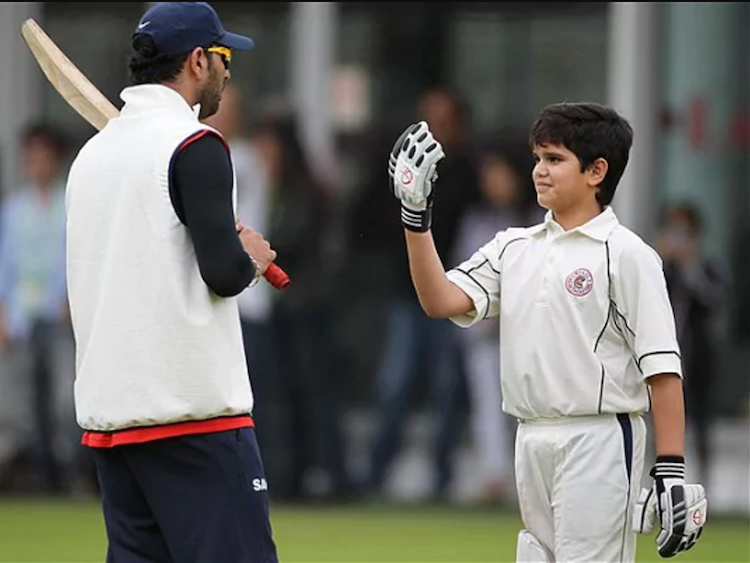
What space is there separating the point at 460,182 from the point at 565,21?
1813 millimetres

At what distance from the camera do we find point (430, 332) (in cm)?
1095

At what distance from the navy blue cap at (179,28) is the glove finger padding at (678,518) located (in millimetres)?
1693

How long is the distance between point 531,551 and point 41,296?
6.70 meters

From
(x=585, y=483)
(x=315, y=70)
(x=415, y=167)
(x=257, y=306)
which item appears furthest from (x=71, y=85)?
(x=315, y=70)

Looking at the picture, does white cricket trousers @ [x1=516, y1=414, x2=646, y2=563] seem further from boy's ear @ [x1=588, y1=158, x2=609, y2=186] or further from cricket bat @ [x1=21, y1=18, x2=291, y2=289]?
cricket bat @ [x1=21, y1=18, x2=291, y2=289]

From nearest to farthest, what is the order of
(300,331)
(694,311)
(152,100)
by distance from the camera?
(152,100) < (694,311) < (300,331)

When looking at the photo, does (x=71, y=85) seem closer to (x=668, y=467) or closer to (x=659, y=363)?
(x=659, y=363)

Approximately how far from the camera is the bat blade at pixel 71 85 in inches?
207

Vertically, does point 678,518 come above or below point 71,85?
below

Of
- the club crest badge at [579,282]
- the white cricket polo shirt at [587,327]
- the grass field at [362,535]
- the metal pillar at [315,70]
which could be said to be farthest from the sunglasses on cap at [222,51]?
the metal pillar at [315,70]

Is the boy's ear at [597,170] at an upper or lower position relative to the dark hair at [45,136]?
lower

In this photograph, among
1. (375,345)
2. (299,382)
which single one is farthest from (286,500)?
(375,345)

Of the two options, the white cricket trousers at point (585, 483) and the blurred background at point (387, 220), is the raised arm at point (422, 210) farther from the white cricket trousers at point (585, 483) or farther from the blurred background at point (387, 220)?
the blurred background at point (387, 220)

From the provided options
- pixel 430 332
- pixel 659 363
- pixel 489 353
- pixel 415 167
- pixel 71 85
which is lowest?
pixel 489 353
